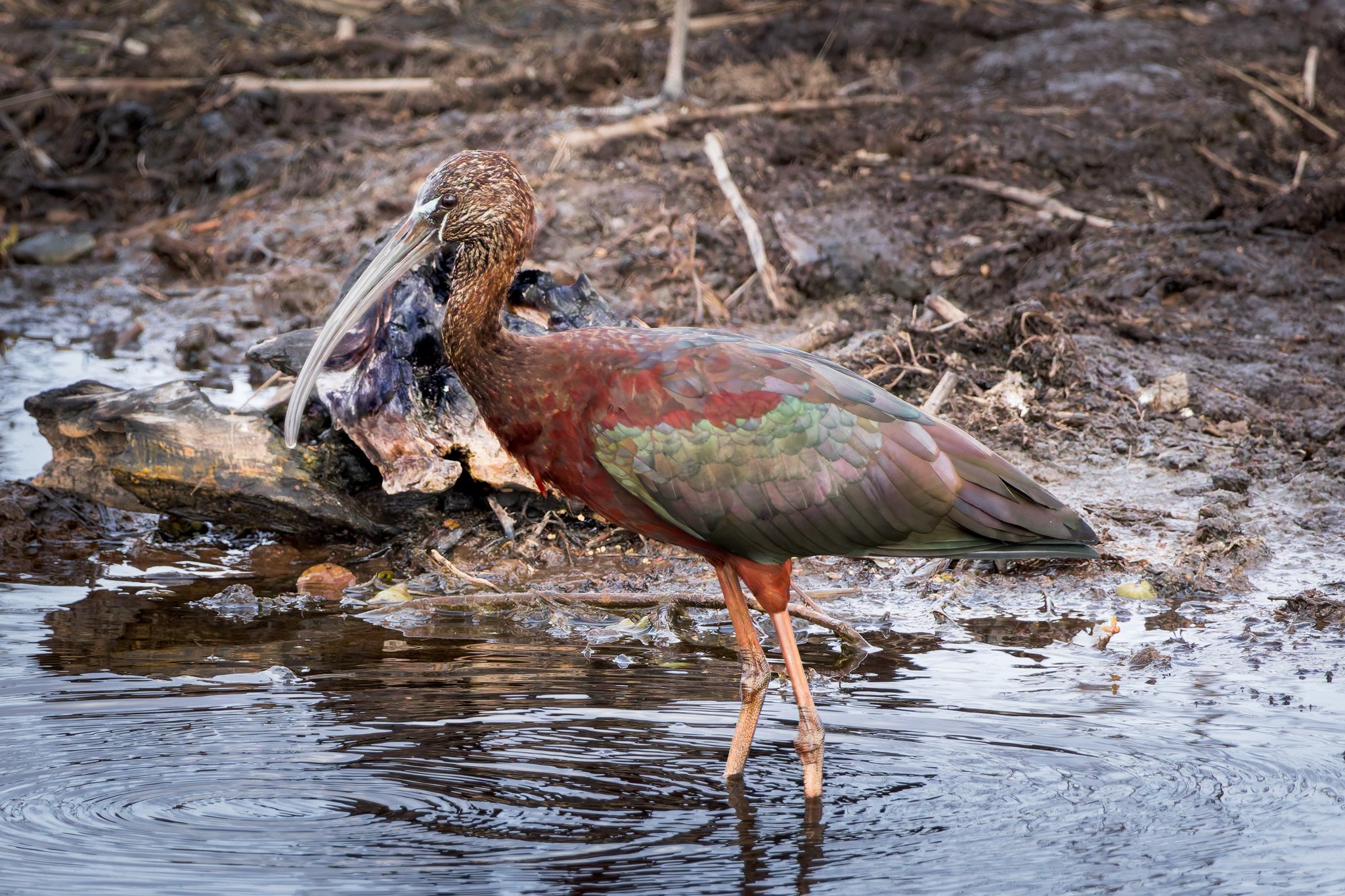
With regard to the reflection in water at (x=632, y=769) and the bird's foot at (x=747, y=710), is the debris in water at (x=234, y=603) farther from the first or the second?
the bird's foot at (x=747, y=710)

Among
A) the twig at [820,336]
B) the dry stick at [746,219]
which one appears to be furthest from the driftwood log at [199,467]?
the dry stick at [746,219]

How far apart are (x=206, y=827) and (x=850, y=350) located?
14.8ft

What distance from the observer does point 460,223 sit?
4.48 meters

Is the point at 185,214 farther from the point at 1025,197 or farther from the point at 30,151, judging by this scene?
the point at 1025,197

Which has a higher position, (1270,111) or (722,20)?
(722,20)

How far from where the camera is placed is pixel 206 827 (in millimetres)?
4004

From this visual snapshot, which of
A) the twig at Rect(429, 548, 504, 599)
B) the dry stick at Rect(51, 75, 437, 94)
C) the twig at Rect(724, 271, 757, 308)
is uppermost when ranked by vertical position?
the dry stick at Rect(51, 75, 437, 94)

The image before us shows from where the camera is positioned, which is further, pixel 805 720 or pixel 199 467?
pixel 199 467

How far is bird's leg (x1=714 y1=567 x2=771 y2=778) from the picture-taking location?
4.48 meters

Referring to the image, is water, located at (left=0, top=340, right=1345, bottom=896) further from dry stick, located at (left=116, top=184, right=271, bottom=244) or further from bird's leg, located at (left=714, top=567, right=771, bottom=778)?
dry stick, located at (left=116, top=184, right=271, bottom=244)

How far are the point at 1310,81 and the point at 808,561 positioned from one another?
771 cm

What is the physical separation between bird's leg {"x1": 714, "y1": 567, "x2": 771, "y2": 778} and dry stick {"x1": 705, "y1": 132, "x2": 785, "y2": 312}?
4680 millimetres

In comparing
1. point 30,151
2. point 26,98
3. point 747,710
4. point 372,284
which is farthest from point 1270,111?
point 26,98

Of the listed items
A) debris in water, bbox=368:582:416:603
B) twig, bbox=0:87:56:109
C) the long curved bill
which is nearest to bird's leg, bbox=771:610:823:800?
the long curved bill
